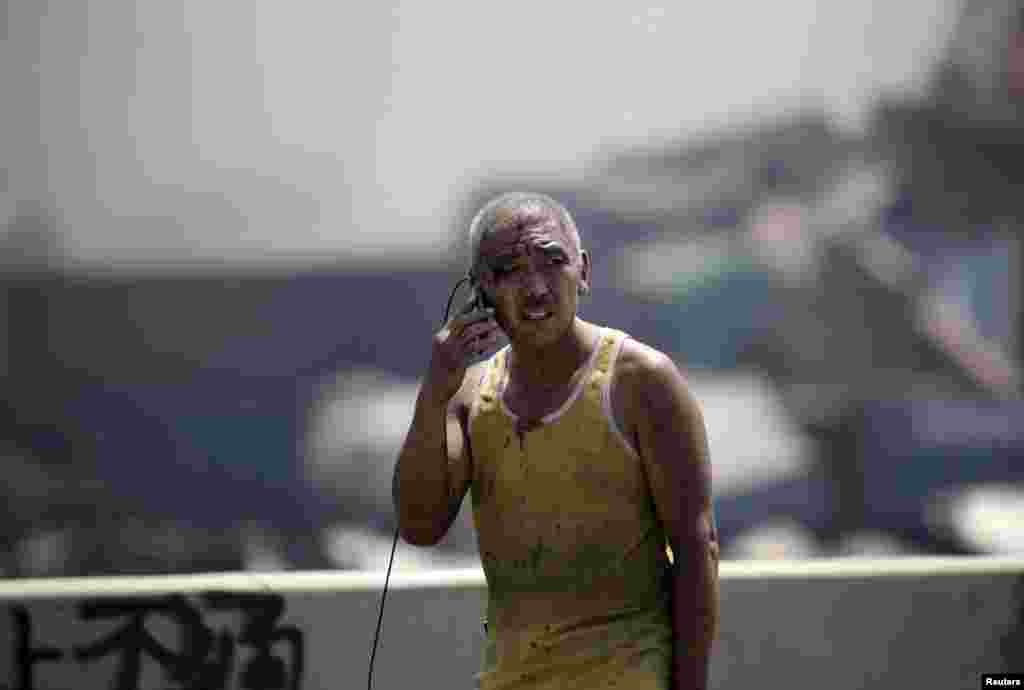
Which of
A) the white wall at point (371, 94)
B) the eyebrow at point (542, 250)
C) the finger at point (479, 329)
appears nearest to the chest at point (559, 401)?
the finger at point (479, 329)

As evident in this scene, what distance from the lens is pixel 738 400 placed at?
518 centimetres

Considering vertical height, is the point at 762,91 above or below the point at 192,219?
above

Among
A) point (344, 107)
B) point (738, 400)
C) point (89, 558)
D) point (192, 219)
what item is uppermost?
point (344, 107)

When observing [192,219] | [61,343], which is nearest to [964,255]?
[192,219]

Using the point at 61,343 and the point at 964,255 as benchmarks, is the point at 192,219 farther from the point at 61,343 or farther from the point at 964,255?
the point at 964,255

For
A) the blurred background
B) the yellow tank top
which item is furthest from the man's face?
the blurred background

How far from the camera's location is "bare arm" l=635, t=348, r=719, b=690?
2.85 meters

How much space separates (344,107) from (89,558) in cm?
156

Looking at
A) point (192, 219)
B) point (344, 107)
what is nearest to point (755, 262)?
point (344, 107)

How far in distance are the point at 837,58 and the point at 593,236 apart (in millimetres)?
948

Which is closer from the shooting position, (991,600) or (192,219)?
(991,600)

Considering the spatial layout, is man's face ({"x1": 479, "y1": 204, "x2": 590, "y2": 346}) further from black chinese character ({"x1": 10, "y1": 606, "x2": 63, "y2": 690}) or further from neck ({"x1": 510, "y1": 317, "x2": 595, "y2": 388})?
black chinese character ({"x1": 10, "y1": 606, "x2": 63, "y2": 690})

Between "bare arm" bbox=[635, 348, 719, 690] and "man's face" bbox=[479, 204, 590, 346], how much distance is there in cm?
20

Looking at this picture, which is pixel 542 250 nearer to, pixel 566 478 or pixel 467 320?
pixel 467 320
